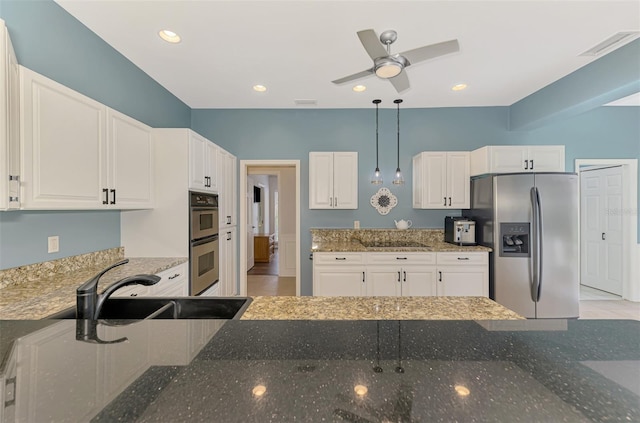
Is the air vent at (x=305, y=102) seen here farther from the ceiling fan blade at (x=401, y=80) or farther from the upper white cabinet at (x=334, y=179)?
the ceiling fan blade at (x=401, y=80)

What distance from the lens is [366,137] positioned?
396cm

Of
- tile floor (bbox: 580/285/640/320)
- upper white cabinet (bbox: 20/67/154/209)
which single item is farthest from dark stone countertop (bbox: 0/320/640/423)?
tile floor (bbox: 580/285/640/320)

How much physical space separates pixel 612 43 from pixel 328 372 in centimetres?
359

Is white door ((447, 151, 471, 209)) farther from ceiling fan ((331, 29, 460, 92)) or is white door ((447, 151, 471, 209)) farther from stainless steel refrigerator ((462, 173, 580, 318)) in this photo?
ceiling fan ((331, 29, 460, 92))

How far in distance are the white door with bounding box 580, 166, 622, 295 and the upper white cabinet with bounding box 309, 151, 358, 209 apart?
3.97 metres

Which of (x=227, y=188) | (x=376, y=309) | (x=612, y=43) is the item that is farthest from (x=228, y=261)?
(x=612, y=43)

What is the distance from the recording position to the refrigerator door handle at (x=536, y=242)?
10.1 ft

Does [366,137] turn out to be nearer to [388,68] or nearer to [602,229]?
[388,68]

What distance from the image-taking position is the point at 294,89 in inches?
130

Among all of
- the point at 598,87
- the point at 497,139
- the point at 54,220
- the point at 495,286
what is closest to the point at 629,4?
the point at 598,87

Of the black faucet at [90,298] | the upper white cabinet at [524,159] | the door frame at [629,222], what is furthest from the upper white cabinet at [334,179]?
the door frame at [629,222]

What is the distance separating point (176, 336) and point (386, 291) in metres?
2.77

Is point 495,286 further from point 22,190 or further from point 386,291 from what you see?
point 22,190

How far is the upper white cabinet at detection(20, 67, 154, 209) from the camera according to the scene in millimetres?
1505
